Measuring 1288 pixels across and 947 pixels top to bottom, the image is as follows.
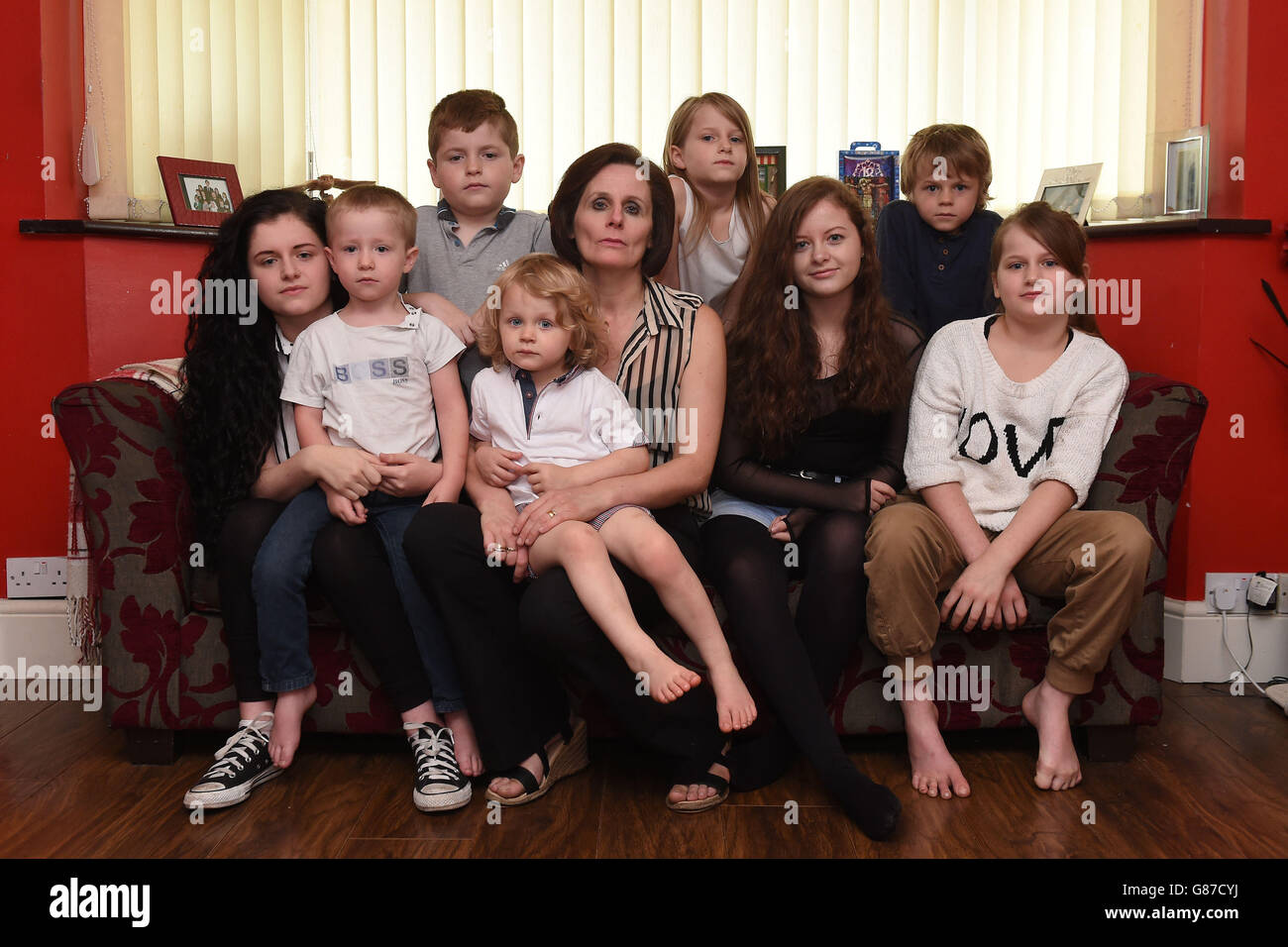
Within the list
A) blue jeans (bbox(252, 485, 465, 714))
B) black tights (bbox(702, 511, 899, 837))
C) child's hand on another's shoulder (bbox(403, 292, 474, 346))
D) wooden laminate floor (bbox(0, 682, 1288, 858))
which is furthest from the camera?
child's hand on another's shoulder (bbox(403, 292, 474, 346))

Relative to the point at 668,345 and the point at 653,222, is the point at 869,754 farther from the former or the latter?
the point at 653,222

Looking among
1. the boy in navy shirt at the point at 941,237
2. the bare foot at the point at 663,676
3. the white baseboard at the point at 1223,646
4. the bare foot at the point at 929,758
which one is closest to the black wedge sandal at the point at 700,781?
the bare foot at the point at 663,676

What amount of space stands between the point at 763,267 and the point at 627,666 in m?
0.82

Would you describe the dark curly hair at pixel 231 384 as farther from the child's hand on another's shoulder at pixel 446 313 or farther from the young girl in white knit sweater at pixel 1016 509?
the young girl in white knit sweater at pixel 1016 509

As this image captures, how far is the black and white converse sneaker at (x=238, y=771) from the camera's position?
5.74ft

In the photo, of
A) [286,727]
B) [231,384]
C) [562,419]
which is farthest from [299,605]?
[562,419]

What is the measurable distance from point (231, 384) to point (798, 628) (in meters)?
1.14

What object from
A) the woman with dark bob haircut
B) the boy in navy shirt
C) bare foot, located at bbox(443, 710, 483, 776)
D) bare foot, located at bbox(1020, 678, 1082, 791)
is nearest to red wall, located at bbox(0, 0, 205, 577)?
the woman with dark bob haircut

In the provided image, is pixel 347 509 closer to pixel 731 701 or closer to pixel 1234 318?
pixel 731 701

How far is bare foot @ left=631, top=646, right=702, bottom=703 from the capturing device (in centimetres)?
166

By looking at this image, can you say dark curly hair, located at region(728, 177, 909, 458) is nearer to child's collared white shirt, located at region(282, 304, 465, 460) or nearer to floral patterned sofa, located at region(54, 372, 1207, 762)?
floral patterned sofa, located at region(54, 372, 1207, 762)

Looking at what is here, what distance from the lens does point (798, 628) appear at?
189cm

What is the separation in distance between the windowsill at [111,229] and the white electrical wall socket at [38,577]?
768mm

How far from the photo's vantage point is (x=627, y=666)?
1.76 meters
